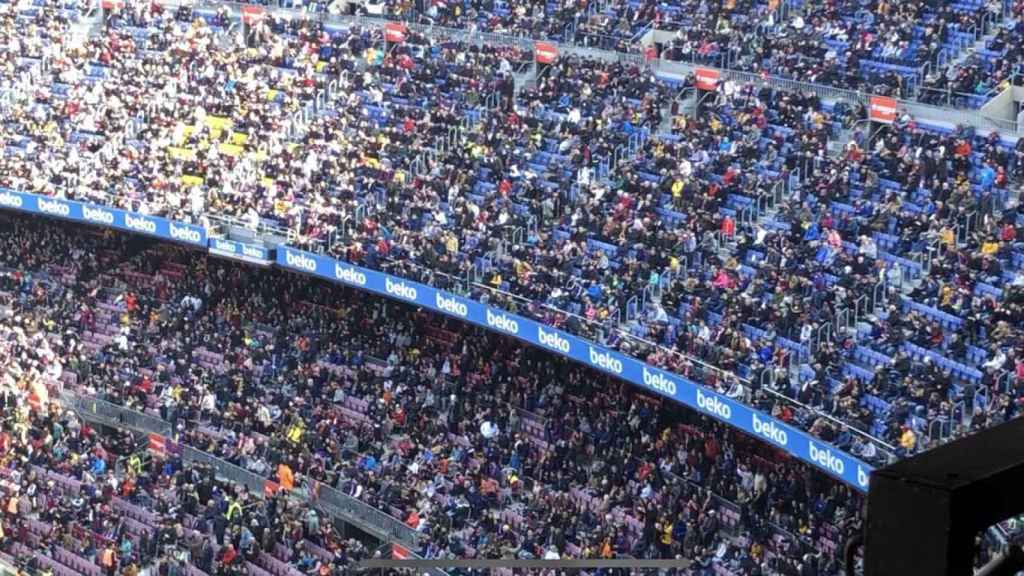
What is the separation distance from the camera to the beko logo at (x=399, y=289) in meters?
26.4

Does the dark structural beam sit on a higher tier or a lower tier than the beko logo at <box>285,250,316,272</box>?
higher

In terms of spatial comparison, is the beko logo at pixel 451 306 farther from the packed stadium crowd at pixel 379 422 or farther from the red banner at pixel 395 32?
the red banner at pixel 395 32

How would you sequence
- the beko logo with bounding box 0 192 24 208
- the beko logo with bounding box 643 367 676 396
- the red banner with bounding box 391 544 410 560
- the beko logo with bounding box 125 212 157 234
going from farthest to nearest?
the beko logo with bounding box 0 192 24 208
the beko logo with bounding box 125 212 157 234
the red banner with bounding box 391 544 410 560
the beko logo with bounding box 643 367 676 396

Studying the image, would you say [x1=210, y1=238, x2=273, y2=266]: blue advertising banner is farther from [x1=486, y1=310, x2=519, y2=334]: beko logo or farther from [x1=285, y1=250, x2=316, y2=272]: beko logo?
[x1=486, y1=310, x2=519, y2=334]: beko logo

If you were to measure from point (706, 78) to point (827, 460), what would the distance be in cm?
1083

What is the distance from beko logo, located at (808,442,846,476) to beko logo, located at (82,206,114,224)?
58.1 ft

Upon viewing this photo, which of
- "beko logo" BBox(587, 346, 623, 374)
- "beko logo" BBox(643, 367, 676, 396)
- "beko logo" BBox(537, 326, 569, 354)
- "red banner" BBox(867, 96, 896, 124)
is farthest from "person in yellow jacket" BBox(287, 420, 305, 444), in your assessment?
"red banner" BBox(867, 96, 896, 124)

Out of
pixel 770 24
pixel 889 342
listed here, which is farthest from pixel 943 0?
pixel 889 342

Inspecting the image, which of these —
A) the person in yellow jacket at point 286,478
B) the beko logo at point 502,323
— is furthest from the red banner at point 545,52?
the person in yellow jacket at point 286,478

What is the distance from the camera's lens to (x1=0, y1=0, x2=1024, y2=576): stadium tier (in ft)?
67.0

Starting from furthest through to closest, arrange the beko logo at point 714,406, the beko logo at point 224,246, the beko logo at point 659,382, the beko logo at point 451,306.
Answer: the beko logo at point 224,246 → the beko logo at point 451,306 → the beko logo at point 659,382 → the beko logo at point 714,406

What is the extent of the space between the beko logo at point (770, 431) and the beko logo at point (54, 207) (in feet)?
58.6

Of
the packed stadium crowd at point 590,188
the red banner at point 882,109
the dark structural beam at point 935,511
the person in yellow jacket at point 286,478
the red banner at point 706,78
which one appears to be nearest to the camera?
the dark structural beam at point 935,511

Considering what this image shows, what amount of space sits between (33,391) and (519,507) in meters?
11.5
